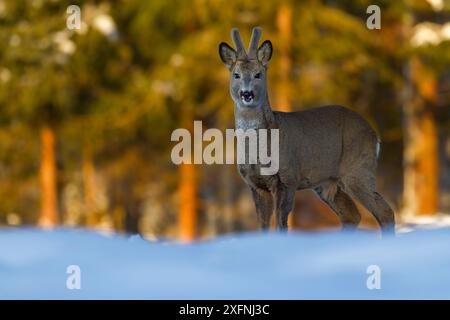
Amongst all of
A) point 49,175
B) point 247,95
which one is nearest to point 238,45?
point 247,95

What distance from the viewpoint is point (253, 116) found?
23.5ft

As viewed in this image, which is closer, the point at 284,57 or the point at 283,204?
the point at 283,204

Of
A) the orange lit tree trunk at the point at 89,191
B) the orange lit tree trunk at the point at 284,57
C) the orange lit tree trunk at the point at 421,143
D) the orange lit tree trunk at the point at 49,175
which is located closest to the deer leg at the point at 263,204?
the orange lit tree trunk at the point at 284,57

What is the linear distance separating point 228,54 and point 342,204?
1.82 meters

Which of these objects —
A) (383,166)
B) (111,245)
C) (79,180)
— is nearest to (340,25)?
(383,166)

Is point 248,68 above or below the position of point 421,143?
above

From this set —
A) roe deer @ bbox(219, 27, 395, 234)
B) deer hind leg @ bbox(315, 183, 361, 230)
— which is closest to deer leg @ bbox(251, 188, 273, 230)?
roe deer @ bbox(219, 27, 395, 234)

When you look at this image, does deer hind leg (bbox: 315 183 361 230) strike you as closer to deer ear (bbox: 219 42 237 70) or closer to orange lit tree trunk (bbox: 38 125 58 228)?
deer ear (bbox: 219 42 237 70)

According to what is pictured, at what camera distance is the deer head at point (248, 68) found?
6910 mm

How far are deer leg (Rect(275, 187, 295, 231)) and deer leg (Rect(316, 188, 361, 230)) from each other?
2.74 feet

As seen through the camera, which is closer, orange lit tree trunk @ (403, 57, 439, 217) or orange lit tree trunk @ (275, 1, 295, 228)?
orange lit tree trunk @ (275, 1, 295, 228)

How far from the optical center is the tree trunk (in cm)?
2289

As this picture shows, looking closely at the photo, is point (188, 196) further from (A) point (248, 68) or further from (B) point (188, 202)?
(A) point (248, 68)

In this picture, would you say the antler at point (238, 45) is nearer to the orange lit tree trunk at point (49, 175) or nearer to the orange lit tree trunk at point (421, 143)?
the orange lit tree trunk at point (421, 143)
